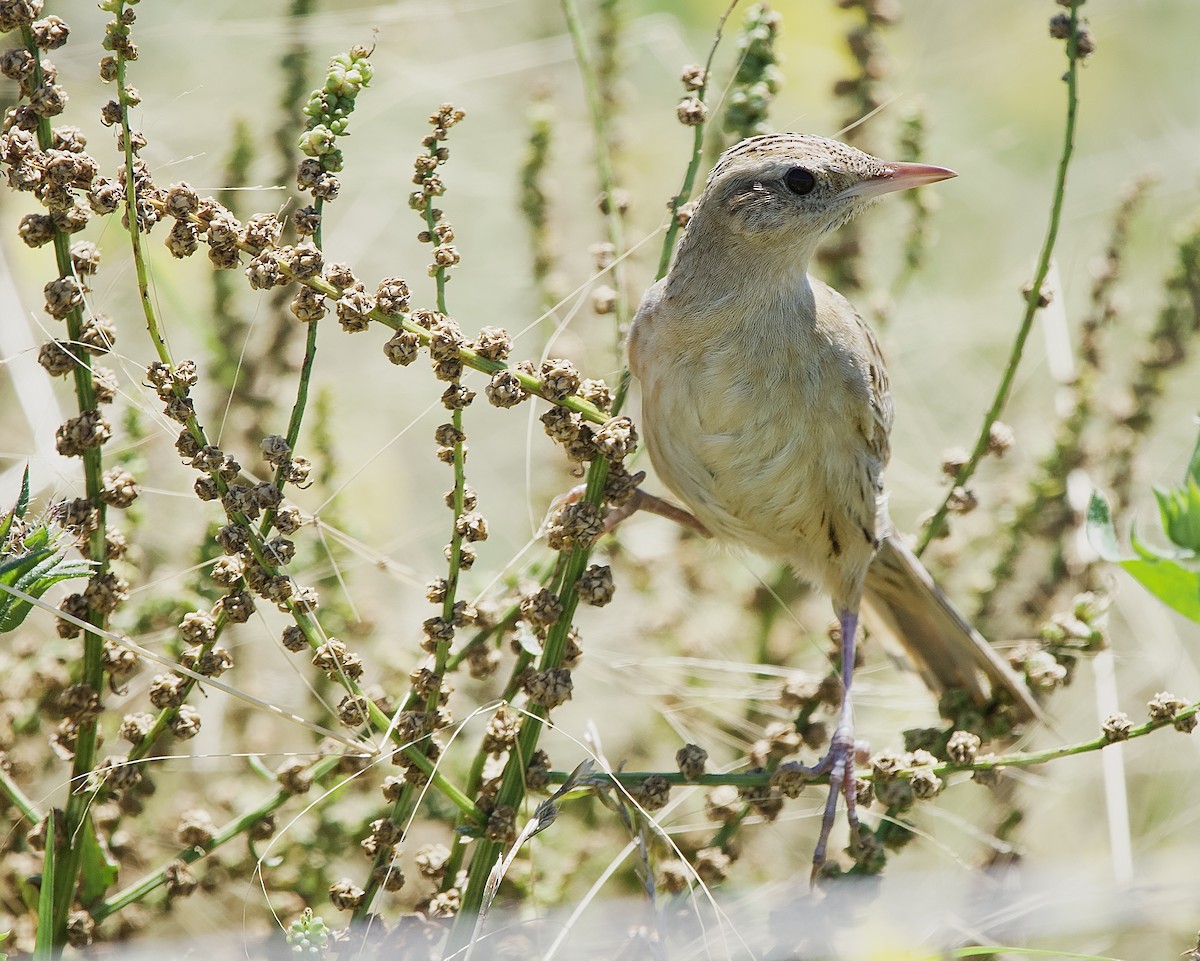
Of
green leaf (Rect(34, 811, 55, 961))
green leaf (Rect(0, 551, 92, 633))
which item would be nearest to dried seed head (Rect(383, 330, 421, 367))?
green leaf (Rect(0, 551, 92, 633))

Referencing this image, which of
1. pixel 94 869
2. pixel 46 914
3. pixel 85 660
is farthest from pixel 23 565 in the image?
pixel 94 869

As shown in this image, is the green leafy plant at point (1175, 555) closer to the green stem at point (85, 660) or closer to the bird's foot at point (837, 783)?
the bird's foot at point (837, 783)

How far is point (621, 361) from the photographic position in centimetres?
312

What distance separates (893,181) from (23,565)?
80.0 inches

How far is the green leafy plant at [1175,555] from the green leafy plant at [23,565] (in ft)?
5.46

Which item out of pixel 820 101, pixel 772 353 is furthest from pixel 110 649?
pixel 820 101

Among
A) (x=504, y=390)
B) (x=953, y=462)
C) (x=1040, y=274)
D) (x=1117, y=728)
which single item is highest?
(x=1040, y=274)

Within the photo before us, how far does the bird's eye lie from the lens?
2.90 metres

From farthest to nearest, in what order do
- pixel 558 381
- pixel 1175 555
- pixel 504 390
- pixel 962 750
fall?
pixel 962 750
pixel 558 381
pixel 504 390
pixel 1175 555

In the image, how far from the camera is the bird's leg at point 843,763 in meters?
2.67

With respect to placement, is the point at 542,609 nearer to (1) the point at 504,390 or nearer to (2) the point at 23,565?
(1) the point at 504,390

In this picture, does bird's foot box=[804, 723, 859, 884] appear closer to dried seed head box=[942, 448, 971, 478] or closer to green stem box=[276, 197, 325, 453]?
dried seed head box=[942, 448, 971, 478]

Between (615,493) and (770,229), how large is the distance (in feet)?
2.75

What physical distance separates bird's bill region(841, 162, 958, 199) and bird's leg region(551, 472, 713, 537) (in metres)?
0.86
